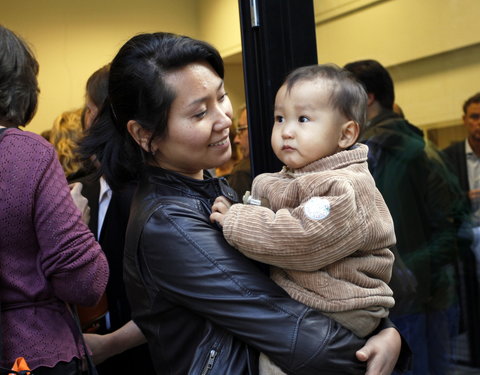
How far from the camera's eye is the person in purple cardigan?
1.91m

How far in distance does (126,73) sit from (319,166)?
1.85 ft

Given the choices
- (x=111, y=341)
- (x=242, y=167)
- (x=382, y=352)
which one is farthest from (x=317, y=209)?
(x=242, y=167)

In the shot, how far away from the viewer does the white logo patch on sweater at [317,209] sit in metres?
1.64

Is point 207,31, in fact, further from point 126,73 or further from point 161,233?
point 161,233

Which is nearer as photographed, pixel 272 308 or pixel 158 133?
pixel 272 308

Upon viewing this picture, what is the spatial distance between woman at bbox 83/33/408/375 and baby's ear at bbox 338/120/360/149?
1.01 ft

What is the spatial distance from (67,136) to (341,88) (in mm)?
2019

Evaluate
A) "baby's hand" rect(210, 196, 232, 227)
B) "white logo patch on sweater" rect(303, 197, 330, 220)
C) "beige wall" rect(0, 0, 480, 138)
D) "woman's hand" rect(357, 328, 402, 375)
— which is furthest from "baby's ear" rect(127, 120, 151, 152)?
"beige wall" rect(0, 0, 480, 138)

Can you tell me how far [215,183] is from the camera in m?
1.96

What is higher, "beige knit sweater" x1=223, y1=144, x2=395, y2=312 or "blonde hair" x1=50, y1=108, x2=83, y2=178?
"blonde hair" x1=50, y1=108, x2=83, y2=178

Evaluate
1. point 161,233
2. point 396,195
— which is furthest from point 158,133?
point 396,195

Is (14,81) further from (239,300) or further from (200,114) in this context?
(239,300)

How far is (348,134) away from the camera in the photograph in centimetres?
193

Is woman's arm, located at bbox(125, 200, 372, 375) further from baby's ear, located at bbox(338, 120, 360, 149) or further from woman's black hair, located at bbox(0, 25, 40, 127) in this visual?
woman's black hair, located at bbox(0, 25, 40, 127)
